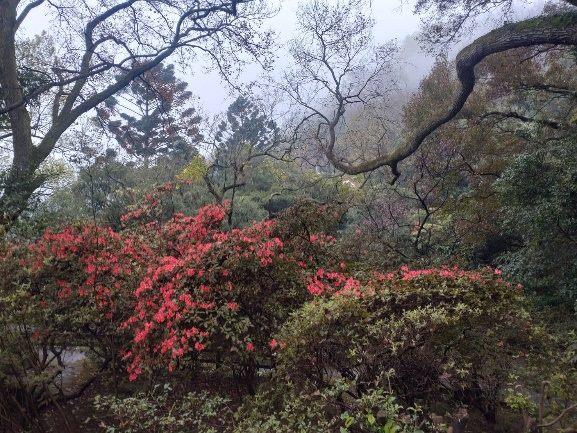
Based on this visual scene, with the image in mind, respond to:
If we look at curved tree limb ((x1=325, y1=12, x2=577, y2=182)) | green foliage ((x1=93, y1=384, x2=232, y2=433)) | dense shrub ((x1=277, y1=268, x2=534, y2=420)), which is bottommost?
green foliage ((x1=93, y1=384, x2=232, y2=433))

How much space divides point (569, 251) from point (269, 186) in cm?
1417

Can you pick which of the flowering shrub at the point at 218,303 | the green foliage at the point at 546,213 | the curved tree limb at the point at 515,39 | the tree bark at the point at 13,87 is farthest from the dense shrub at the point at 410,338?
the tree bark at the point at 13,87

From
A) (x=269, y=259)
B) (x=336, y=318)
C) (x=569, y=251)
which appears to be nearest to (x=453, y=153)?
(x=569, y=251)

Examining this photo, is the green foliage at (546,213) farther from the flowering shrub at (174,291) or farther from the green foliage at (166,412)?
the green foliage at (166,412)

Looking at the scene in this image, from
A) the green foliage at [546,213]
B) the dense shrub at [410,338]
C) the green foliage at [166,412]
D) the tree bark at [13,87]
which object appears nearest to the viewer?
the dense shrub at [410,338]

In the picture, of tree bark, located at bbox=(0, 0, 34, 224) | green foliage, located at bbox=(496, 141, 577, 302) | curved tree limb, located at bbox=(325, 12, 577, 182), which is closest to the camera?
curved tree limb, located at bbox=(325, 12, 577, 182)

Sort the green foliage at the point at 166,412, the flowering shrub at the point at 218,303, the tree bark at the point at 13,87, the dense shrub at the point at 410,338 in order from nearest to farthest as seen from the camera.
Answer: the dense shrub at the point at 410,338 → the green foliage at the point at 166,412 → the flowering shrub at the point at 218,303 → the tree bark at the point at 13,87

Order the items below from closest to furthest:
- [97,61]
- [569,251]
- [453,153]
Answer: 1. [569,251]
2. [97,61]
3. [453,153]

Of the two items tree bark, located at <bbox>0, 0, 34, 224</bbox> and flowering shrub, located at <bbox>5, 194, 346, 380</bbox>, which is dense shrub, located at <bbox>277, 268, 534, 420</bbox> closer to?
flowering shrub, located at <bbox>5, 194, 346, 380</bbox>

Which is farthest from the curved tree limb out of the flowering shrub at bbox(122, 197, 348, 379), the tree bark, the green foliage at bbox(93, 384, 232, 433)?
the tree bark

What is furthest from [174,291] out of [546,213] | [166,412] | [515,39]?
[546,213]

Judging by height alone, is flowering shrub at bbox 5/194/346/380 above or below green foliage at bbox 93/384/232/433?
above

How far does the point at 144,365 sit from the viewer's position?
3955mm

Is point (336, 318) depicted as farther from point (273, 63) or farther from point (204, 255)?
point (273, 63)
